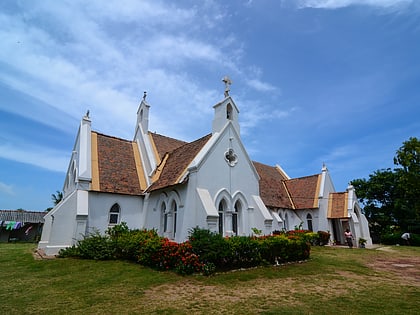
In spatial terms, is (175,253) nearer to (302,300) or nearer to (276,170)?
(302,300)

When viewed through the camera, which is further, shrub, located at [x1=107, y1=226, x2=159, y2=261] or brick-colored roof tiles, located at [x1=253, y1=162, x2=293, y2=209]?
brick-colored roof tiles, located at [x1=253, y1=162, x2=293, y2=209]

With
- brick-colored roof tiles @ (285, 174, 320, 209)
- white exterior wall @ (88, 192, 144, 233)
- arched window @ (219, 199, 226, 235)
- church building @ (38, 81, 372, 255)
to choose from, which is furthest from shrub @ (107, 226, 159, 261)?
brick-colored roof tiles @ (285, 174, 320, 209)

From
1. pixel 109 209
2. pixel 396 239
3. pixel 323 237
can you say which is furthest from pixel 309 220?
pixel 109 209

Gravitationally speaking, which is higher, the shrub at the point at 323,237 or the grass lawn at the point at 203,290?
the shrub at the point at 323,237

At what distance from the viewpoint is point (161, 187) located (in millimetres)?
16750

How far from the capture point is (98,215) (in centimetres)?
1705

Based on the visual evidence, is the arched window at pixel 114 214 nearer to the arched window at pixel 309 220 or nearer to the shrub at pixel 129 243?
the shrub at pixel 129 243

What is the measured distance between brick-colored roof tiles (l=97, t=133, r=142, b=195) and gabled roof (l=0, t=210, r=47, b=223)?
24544mm

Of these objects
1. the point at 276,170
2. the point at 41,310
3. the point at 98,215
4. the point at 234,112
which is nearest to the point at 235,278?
the point at 41,310

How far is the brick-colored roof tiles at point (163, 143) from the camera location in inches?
885

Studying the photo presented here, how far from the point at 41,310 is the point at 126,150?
1666cm

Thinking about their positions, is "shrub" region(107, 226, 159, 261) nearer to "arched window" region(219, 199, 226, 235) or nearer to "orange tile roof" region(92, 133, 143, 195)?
"orange tile roof" region(92, 133, 143, 195)

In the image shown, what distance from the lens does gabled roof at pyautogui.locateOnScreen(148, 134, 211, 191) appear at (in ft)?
55.0

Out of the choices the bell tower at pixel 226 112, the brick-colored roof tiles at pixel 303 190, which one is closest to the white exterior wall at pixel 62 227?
the bell tower at pixel 226 112
